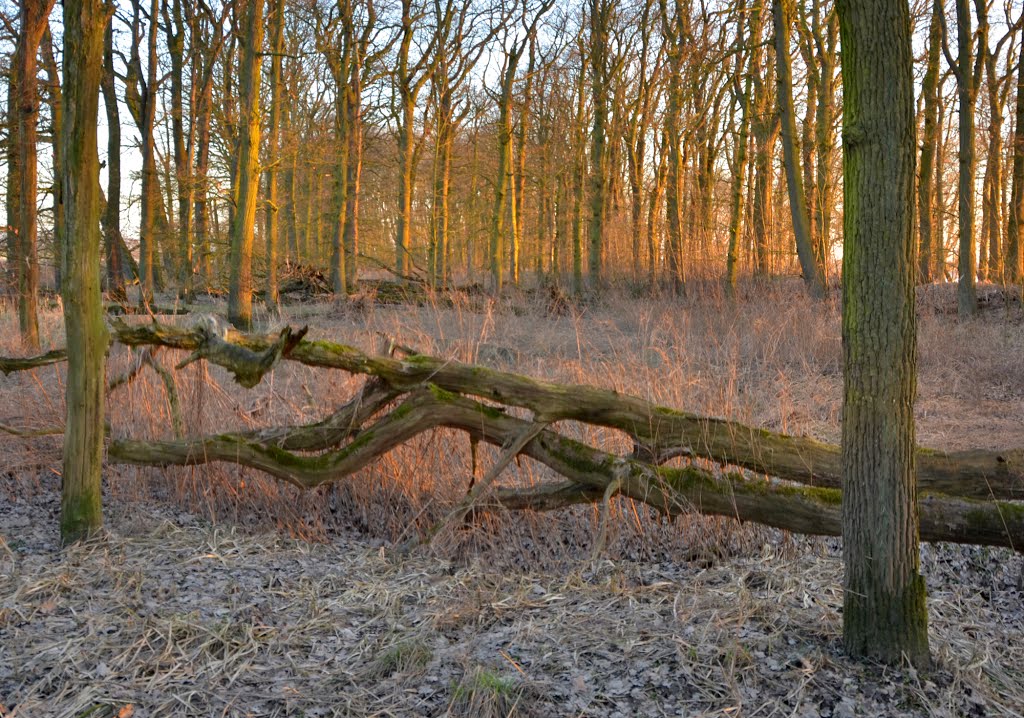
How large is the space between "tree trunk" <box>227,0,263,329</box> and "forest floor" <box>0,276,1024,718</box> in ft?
21.5

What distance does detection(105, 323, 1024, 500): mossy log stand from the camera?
12.4 feet

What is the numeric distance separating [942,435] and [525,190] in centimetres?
1998

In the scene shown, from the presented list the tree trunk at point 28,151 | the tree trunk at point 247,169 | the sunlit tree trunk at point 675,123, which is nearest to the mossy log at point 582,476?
the tree trunk at point 28,151

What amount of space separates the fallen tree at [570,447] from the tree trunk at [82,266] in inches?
16.5

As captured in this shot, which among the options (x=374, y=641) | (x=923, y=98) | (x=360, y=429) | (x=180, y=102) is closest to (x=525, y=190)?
(x=180, y=102)

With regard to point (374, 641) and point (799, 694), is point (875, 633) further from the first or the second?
point (374, 641)

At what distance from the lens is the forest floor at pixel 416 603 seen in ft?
7.89

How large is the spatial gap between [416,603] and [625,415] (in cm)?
128

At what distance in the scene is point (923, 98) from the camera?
47.8 ft

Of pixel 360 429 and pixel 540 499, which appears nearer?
pixel 540 499

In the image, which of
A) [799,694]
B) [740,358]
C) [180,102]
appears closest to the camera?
[799,694]

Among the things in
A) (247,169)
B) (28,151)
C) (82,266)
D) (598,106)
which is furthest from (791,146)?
(82,266)

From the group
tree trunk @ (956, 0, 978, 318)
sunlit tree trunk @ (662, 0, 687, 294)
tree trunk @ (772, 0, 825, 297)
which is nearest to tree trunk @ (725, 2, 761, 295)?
tree trunk @ (772, 0, 825, 297)

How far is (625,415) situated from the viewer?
3814mm
